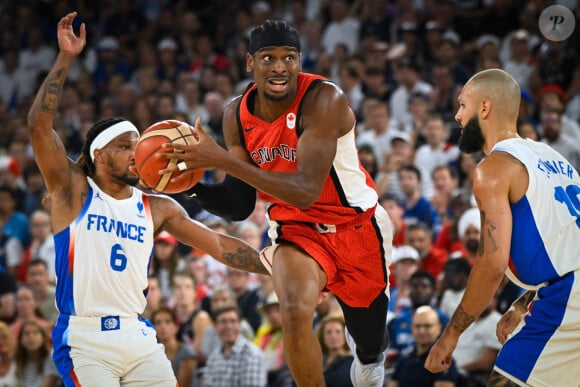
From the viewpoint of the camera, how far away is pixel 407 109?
41.1ft

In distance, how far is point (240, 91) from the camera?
13516 mm

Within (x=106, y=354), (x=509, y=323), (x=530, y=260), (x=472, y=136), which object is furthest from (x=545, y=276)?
(x=106, y=354)

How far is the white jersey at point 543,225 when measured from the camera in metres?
4.96

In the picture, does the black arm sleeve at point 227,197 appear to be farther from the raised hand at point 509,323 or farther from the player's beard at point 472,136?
the raised hand at point 509,323

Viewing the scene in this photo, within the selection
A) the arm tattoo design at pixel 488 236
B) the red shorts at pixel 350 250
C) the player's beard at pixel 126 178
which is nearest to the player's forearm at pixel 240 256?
the red shorts at pixel 350 250

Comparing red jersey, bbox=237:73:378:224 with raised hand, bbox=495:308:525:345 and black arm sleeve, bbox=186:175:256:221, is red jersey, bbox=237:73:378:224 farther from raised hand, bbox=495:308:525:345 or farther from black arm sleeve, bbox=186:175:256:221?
raised hand, bbox=495:308:525:345

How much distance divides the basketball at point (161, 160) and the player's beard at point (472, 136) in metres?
1.49

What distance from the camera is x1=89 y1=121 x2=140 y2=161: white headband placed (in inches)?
244

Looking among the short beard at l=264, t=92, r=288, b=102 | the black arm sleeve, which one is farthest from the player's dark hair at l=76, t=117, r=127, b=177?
the short beard at l=264, t=92, r=288, b=102

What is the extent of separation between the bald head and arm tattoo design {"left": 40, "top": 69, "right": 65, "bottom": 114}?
99.6 inches

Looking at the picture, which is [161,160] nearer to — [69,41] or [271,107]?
[271,107]

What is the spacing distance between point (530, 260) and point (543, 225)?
0.20m

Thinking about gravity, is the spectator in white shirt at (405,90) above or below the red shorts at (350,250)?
above

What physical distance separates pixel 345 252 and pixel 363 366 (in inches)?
35.2
